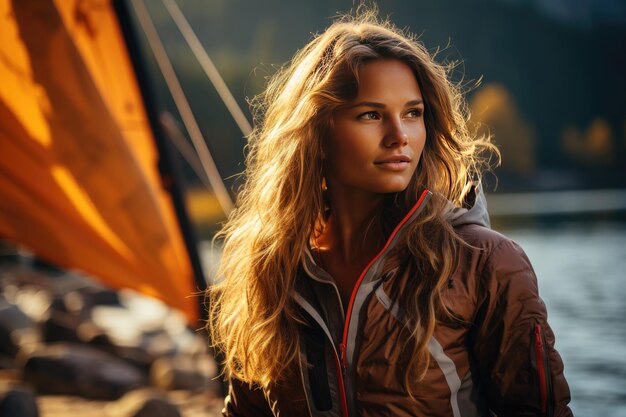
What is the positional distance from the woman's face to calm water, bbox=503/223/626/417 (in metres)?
7.06

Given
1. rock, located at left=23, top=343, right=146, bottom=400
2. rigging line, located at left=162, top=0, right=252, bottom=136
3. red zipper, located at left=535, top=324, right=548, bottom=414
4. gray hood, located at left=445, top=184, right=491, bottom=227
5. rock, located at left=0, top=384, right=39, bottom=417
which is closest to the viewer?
red zipper, located at left=535, top=324, right=548, bottom=414

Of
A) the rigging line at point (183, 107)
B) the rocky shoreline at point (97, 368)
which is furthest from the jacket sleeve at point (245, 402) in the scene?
the rigging line at point (183, 107)

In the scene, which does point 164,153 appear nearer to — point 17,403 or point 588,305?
point 17,403

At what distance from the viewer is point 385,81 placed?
1872 mm

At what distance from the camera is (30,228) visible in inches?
170

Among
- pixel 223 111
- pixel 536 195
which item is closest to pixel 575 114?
pixel 536 195

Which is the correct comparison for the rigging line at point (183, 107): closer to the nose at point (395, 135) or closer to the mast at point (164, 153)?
the mast at point (164, 153)

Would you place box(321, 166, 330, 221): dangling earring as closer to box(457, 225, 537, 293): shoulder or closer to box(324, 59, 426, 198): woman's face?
box(324, 59, 426, 198): woman's face

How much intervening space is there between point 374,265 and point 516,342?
1.06 ft

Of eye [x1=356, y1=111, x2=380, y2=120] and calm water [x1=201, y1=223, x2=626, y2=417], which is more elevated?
calm water [x1=201, y1=223, x2=626, y2=417]

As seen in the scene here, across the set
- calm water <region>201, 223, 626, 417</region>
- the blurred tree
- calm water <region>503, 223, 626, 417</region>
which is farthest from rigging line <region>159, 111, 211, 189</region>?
the blurred tree

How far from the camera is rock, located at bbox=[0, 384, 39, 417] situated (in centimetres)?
421

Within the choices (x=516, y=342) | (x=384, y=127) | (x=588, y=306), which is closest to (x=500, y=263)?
(x=516, y=342)

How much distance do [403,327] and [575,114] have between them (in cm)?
4972
